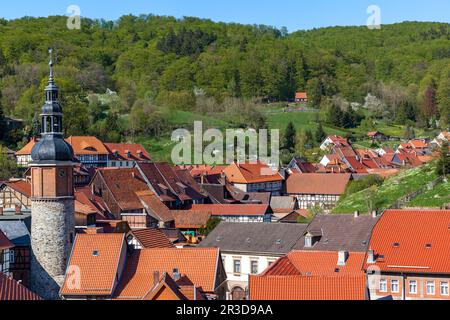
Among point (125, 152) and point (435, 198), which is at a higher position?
point (435, 198)

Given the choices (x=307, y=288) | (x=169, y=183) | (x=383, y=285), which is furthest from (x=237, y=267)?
(x=169, y=183)

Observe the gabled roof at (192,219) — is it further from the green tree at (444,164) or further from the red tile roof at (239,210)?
the green tree at (444,164)

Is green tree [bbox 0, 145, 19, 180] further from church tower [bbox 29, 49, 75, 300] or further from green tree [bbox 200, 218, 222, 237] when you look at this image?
church tower [bbox 29, 49, 75, 300]

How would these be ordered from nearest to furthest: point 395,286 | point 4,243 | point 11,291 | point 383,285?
point 11,291 → point 395,286 → point 383,285 → point 4,243

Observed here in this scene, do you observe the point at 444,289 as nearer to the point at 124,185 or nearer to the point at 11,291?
the point at 11,291

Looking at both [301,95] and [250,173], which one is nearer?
[250,173]

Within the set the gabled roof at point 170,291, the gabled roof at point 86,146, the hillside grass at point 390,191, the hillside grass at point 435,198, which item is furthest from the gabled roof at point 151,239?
the gabled roof at point 86,146
